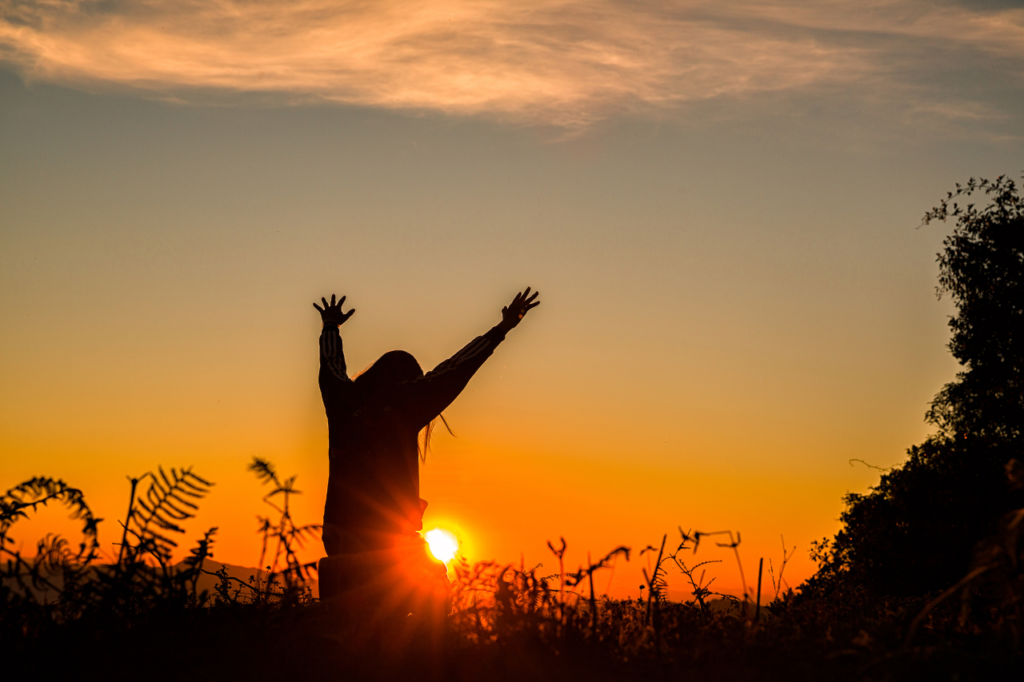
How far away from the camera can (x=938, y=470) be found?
2502 centimetres

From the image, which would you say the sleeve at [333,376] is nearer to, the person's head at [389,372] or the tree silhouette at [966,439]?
the person's head at [389,372]

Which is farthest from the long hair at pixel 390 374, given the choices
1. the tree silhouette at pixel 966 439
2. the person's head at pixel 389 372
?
the tree silhouette at pixel 966 439

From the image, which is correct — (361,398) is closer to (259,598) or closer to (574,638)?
(259,598)

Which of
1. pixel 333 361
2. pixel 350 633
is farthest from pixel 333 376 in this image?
pixel 350 633

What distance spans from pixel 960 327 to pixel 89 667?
82.8 feet

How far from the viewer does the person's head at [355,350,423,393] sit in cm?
848

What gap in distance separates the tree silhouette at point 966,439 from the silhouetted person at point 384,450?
18731 mm

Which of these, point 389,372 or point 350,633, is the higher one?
point 389,372

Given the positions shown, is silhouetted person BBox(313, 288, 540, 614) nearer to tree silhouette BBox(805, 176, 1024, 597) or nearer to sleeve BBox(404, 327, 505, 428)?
sleeve BBox(404, 327, 505, 428)

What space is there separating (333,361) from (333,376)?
35cm

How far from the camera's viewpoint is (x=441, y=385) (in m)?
8.15

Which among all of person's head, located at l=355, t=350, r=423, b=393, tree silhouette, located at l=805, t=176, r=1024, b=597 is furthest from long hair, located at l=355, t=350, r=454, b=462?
tree silhouette, located at l=805, t=176, r=1024, b=597

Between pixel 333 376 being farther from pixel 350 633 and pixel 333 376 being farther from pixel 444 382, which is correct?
pixel 350 633

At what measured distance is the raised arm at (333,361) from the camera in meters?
8.67
